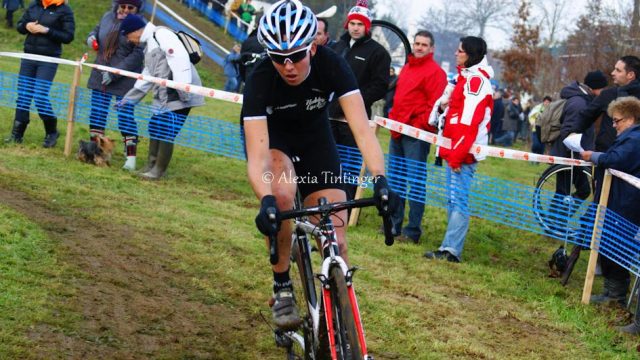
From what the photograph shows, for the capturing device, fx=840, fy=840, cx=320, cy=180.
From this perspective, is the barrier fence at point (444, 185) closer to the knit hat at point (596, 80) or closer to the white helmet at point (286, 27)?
the knit hat at point (596, 80)

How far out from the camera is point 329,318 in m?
4.67

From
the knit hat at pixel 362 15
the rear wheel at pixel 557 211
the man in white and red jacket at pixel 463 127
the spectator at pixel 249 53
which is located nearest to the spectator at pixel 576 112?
the rear wheel at pixel 557 211

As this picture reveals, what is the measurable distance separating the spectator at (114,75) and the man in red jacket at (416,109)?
3.92m

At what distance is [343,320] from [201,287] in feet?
9.11

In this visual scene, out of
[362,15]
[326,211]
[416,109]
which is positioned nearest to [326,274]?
[326,211]

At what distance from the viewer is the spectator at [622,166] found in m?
8.04

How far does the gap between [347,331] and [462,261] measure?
5192 millimetres

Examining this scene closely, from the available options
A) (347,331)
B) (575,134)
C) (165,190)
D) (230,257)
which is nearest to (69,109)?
(165,190)

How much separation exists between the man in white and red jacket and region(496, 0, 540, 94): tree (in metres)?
33.8

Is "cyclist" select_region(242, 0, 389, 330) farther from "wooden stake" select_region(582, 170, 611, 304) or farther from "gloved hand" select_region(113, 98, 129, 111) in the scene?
"gloved hand" select_region(113, 98, 129, 111)

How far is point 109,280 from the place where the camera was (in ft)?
22.3

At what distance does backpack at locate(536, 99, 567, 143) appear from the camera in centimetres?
1100

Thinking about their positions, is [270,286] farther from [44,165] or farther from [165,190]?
[44,165]

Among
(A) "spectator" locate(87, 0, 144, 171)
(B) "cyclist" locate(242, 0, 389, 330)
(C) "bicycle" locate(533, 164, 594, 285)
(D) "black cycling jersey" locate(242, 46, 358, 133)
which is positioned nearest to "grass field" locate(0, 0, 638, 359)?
(C) "bicycle" locate(533, 164, 594, 285)
